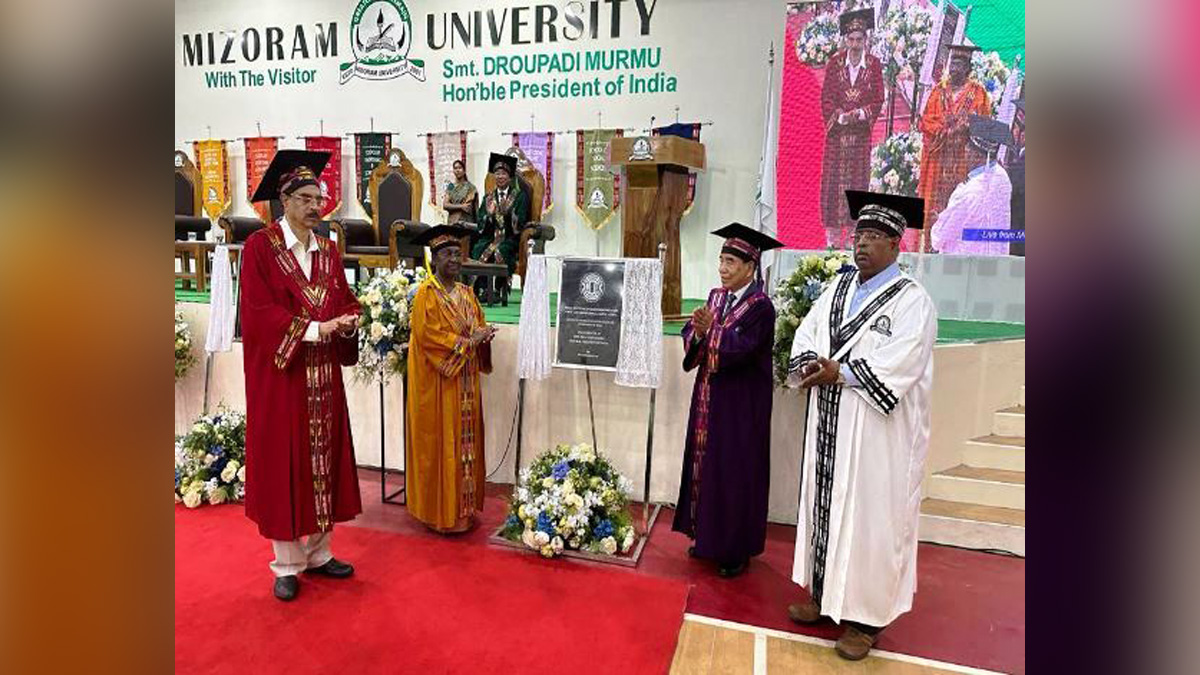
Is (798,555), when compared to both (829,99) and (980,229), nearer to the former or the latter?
(980,229)

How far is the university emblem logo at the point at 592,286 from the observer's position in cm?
428

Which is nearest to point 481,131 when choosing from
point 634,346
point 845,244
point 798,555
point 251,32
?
point 251,32

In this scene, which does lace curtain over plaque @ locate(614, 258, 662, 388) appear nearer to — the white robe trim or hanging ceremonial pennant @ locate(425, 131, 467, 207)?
the white robe trim

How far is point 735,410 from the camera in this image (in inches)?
144

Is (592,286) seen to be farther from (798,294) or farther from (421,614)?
(421,614)

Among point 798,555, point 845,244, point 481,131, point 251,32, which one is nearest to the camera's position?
point 798,555

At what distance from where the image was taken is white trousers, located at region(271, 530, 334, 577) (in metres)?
3.39

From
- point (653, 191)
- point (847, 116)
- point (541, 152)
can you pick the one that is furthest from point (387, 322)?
point (847, 116)

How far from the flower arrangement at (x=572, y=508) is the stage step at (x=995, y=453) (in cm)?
228

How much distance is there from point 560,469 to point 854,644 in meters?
1.83
